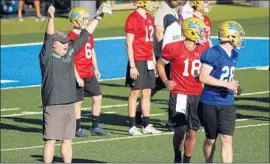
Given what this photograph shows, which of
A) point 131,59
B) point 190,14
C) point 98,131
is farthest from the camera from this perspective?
point 190,14

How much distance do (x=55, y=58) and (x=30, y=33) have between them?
2032 centimetres

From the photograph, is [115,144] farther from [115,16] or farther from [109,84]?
[115,16]

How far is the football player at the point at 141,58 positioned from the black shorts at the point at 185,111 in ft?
9.40

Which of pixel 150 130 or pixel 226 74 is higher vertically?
pixel 226 74

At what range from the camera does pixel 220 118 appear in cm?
1167

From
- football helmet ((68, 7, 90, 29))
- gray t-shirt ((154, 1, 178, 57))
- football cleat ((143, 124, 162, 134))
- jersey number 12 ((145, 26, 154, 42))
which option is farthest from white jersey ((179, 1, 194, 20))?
football helmet ((68, 7, 90, 29))

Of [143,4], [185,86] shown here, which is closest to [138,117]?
[143,4]

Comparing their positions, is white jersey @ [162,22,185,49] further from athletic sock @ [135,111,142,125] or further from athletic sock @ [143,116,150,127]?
athletic sock @ [135,111,142,125]

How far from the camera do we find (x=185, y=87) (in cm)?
1284

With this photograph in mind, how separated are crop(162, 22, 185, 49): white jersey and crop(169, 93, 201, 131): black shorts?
84cm

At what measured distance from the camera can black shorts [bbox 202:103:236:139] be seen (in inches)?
459

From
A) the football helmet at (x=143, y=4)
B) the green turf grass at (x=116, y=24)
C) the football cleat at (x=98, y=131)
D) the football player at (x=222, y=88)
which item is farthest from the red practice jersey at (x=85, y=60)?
the green turf grass at (x=116, y=24)

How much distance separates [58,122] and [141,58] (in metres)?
3.93

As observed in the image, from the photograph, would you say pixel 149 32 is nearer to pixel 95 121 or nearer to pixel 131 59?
pixel 131 59
